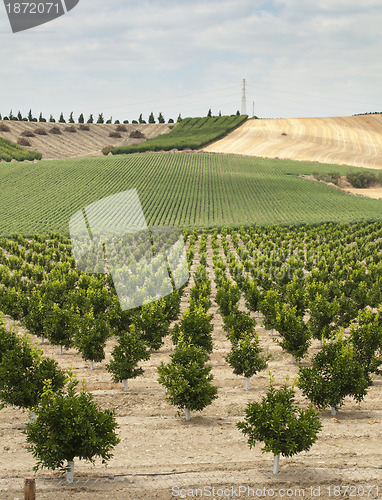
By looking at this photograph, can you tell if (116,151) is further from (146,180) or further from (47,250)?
(47,250)

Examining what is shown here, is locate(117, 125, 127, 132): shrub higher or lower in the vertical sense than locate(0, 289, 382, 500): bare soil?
higher

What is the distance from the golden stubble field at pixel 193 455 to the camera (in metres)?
12.8

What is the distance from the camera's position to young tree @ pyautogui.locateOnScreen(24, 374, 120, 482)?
12633 millimetres

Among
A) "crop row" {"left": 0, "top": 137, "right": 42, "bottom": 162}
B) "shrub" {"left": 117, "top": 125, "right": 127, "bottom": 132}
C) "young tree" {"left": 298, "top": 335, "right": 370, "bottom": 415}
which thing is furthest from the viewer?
"shrub" {"left": 117, "top": 125, "right": 127, "bottom": 132}

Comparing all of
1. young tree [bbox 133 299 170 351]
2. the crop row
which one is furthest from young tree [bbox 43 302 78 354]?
the crop row

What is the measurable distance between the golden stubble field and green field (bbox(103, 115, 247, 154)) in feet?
327

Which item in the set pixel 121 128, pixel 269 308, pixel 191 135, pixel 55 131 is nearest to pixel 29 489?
Answer: pixel 269 308

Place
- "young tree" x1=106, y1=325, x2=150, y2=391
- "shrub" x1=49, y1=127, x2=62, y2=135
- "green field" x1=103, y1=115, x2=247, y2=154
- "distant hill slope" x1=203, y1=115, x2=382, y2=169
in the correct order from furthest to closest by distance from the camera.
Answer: "shrub" x1=49, y1=127, x2=62, y2=135
"green field" x1=103, y1=115, x2=247, y2=154
"distant hill slope" x1=203, y1=115, x2=382, y2=169
"young tree" x1=106, y1=325, x2=150, y2=391

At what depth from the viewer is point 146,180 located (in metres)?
83.9

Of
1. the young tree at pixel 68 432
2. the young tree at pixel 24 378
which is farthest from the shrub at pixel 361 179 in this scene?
the young tree at pixel 68 432

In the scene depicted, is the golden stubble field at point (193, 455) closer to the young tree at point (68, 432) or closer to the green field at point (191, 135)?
the young tree at point (68, 432)

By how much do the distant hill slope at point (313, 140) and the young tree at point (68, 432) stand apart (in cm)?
9662

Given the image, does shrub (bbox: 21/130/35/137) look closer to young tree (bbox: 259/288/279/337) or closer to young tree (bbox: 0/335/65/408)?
young tree (bbox: 259/288/279/337)

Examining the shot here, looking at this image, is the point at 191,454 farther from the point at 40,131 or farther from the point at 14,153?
the point at 40,131
